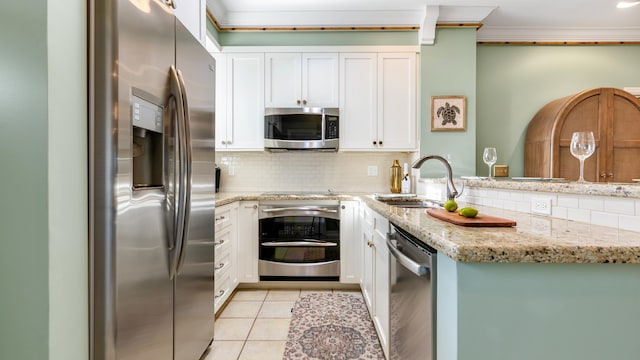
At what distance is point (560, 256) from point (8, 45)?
1568 millimetres

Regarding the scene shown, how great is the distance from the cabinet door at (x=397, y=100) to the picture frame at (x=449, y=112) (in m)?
0.21

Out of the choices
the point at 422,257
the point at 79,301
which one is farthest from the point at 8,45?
the point at 422,257

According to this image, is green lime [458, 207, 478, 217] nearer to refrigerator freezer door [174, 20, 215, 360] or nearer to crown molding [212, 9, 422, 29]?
refrigerator freezer door [174, 20, 215, 360]

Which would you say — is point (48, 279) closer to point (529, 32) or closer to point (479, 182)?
point (479, 182)

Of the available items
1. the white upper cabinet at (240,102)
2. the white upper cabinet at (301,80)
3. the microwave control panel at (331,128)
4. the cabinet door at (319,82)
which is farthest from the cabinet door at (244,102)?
the microwave control panel at (331,128)

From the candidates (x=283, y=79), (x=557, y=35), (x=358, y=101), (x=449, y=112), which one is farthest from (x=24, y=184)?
(x=557, y=35)

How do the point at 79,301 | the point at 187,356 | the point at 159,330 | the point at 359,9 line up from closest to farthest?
1. the point at 79,301
2. the point at 159,330
3. the point at 187,356
4. the point at 359,9

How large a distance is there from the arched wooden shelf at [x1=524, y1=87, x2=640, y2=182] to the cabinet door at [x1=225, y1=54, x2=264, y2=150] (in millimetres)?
2923

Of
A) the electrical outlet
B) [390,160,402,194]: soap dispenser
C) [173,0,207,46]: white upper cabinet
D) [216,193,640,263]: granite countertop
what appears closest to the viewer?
[216,193,640,263]: granite countertop

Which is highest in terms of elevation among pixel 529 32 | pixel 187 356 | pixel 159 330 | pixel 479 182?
pixel 529 32

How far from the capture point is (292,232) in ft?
9.32

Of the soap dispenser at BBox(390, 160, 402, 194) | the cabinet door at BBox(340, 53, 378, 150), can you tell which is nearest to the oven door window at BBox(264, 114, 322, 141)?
the cabinet door at BBox(340, 53, 378, 150)

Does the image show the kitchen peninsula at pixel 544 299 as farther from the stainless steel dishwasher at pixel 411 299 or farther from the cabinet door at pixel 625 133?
the cabinet door at pixel 625 133

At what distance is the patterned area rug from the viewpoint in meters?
1.90
